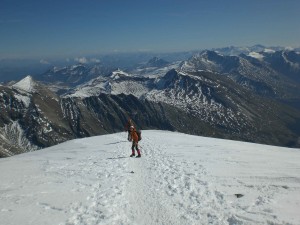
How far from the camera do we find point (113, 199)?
65.5 ft

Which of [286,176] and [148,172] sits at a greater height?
[286,176]

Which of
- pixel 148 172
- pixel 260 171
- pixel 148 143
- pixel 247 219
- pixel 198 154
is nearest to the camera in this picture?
pixel 247 219

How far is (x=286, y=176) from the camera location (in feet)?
75.2

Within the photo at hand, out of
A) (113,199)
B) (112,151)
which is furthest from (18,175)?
(112,151)

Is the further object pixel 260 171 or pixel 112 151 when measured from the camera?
pixel 112 151

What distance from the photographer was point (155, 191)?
21.2 metres

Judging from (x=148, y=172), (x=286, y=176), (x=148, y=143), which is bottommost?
(x=148, y=143)

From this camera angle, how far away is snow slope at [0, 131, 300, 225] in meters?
17.0

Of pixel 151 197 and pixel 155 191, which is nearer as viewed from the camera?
pixel 151 197

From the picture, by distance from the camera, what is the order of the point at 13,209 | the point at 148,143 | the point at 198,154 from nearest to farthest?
the point at 13,209
the point at 198,154
the point at 148,143

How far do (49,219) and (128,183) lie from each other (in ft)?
24.1

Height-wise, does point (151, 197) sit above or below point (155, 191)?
above

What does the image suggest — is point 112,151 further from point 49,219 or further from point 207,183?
point 49,219

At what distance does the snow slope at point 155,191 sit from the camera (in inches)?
670
